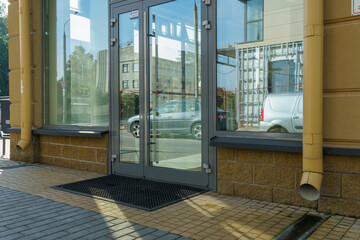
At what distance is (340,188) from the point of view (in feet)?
13.2

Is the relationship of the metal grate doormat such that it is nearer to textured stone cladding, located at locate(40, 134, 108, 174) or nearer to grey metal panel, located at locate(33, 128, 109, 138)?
textured stone cladding, located at locate(40, 134, 108, 174)

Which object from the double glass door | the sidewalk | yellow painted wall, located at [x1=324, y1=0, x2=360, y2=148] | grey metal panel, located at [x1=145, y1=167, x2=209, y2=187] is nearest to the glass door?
the double glass door

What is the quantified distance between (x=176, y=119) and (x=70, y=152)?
2581 millimetres

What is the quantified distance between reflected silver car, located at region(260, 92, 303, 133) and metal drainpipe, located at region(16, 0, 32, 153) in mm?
5052

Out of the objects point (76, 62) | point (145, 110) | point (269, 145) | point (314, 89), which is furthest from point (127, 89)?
point (314, 89)

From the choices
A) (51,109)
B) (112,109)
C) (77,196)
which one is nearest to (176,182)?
(77,196)

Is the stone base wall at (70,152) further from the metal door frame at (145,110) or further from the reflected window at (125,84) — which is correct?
the reflected window at (125,84)

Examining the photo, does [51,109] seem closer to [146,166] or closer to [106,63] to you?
[106,63]

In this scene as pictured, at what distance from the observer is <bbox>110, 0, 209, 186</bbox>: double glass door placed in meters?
5.46

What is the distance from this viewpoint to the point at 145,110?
6.05m

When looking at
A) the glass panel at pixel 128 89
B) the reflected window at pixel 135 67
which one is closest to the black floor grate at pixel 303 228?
the glass panel at pixel 128 89

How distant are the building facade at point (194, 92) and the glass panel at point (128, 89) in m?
0.02

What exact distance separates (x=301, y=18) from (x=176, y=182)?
2.95m

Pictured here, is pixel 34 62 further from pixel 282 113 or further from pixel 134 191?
pixel 282 113
